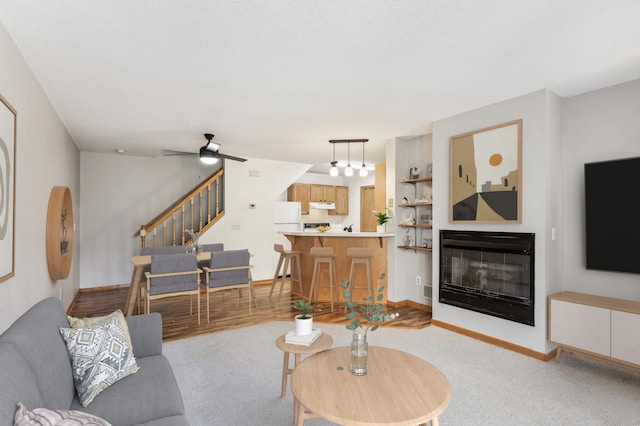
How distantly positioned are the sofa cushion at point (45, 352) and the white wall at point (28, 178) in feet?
2.11

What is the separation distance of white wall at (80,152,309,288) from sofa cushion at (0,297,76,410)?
4.59 m

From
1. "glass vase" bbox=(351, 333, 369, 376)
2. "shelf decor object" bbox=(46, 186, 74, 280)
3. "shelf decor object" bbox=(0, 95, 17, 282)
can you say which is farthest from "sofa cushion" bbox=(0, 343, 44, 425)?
"shelf decor object" bbox=(46, 186, 74, 280)

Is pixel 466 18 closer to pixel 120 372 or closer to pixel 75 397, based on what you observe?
pixel 120 372

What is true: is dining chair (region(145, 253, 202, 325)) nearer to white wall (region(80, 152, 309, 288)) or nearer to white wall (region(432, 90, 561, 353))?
white wall (region(80, 152, 309, 288))

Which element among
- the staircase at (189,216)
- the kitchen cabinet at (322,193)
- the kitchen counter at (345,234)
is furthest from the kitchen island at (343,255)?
the kitchen cabinet at (322,193)

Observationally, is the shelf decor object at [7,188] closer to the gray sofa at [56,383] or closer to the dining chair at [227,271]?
the gray sofa at [56,383]

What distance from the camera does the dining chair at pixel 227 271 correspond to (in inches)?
166

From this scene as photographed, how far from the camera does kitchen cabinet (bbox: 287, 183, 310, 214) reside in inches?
306

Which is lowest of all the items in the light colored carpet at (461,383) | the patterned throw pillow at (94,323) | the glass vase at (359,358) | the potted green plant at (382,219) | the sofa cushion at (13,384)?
the light colored carpet at (461,383)

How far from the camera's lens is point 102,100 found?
3.29m

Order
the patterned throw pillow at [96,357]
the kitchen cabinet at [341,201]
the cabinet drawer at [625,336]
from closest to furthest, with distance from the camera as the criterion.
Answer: the patterned throw pillow at [96,357]
the cabinet drawer at [625,336]
the kitchen cabinet at [341,201]

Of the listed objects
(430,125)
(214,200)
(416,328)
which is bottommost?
(416,328)

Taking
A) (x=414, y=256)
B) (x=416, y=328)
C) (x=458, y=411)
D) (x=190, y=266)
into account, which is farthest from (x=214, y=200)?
(x=458, y=411)

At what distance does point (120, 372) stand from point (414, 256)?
154 inches
